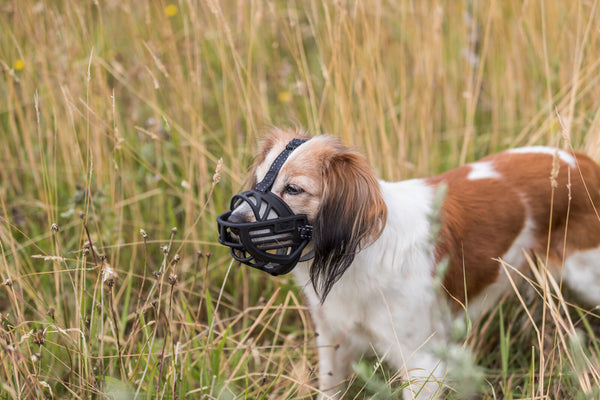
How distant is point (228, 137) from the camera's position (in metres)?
3.27

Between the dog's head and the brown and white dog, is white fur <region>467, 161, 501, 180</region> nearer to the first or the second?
the brown and white dog

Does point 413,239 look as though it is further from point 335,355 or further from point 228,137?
point 228,137

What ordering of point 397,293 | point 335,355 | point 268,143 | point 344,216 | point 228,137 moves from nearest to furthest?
point 344,216
point 397,293
point 268,143
point 335,355
point 228,137

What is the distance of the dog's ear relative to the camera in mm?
2135

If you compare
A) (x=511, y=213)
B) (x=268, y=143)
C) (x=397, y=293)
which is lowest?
(x=397, y=293)

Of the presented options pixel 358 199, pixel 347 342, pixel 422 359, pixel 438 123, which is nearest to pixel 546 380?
pixel 422 359

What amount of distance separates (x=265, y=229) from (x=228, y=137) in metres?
1.43

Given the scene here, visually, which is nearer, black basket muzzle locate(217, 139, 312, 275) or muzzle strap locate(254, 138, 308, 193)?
black basket muzzle locate(217, 139, 312, 275)

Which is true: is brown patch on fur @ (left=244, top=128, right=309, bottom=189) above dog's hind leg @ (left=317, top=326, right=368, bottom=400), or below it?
above

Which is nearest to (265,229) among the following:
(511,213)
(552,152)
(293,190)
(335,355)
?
(293,190)

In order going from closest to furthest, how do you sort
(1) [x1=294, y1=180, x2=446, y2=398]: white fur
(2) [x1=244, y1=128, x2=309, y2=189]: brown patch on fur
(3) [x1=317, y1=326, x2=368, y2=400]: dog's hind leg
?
1. (1) [x1=294, y1=180, x2=446, y2=398]: white fur
2. (2) [x1=244, y1=128, x2=309, y2=189]: brown patch on fur
3. (3) [x1=317, y1=326, x2=368, y2=400]: dog's hind leg

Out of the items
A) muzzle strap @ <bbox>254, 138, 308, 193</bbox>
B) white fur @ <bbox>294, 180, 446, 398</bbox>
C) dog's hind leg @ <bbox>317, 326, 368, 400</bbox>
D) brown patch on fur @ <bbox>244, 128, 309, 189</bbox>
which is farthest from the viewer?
dog's hind leg @ <bbox>317, 326, 368, 400</bbox>

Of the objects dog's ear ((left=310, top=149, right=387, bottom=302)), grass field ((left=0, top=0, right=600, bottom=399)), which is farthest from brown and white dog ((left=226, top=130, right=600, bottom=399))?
grass field ((left=0, top=0, right=600, bottom=399))

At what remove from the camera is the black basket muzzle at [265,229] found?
1.92 meters
